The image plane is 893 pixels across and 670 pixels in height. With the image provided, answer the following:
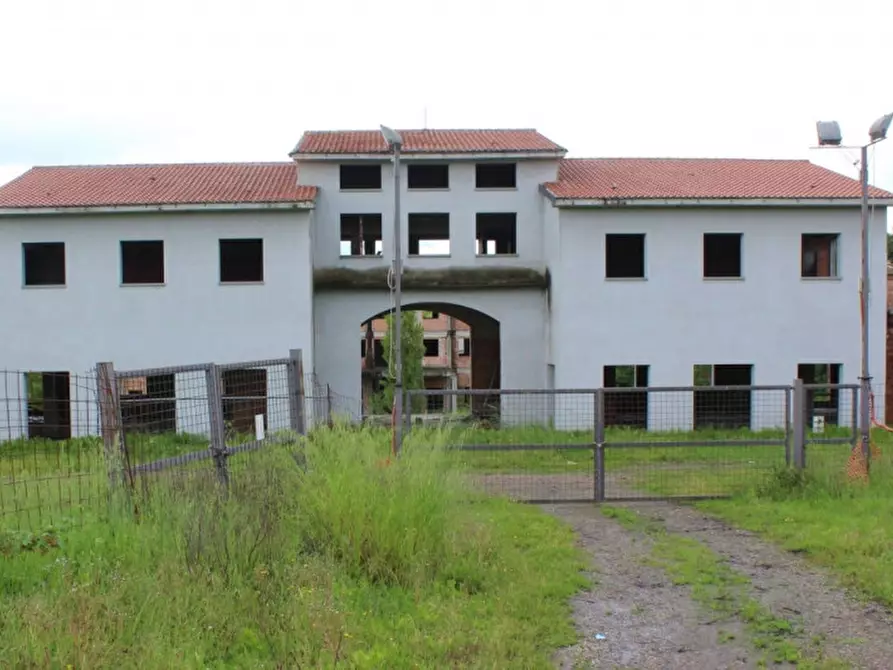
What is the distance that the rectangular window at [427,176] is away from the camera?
24.2 metres

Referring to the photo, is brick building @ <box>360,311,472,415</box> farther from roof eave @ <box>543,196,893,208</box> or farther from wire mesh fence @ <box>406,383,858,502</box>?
wire mesh fence @ <box>406,383,858,502</box>

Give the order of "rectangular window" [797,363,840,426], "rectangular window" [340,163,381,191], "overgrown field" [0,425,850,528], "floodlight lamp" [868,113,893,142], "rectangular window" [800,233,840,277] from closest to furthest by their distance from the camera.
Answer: "overgrown field" [0,425,850,528] → "floodlight lamp" [868,113,893,142] → "rectangular window" [797,363,840,426] → "rectangular window" [800,233,840,277] → "rectangular window" [340,163,381,191]

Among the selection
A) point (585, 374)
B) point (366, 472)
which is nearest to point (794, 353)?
point (585, 374)

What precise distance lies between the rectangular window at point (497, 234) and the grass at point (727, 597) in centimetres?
1598

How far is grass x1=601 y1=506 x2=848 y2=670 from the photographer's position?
528cm

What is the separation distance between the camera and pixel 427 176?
2434 centimetres

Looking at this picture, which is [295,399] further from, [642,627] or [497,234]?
[497,234]

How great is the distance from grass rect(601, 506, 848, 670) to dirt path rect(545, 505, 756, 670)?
127mm

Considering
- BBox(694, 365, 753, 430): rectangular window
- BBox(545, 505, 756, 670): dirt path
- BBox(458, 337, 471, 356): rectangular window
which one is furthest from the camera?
BBox(458, 337, 471, 356): rectangular window

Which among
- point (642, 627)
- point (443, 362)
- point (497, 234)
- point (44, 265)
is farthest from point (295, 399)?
point (443, 362)

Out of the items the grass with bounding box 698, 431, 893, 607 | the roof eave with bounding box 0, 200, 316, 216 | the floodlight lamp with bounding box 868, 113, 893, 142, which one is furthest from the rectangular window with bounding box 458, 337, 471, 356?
the floodlight lamp with bounding box 868, 113, 893, 142

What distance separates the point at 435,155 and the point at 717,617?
18.9 meters

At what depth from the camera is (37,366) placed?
2253 cm

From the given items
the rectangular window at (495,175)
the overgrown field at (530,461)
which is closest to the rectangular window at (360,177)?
the rectangular window at (495,175)
